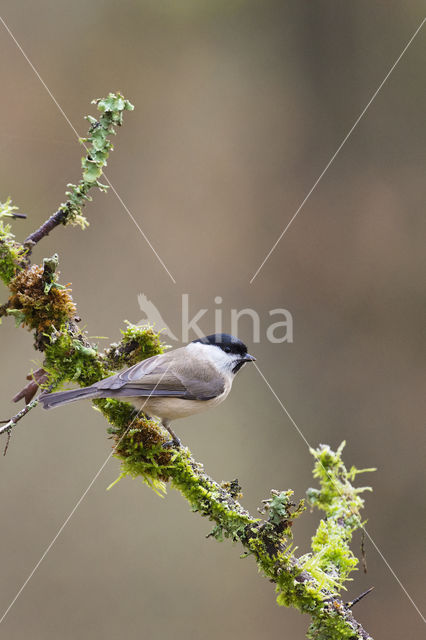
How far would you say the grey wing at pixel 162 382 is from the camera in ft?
5.86

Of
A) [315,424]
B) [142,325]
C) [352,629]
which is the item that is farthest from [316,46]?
[352,629]

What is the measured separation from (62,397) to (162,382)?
0.40 metres

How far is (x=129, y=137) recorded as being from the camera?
4086 millimetres

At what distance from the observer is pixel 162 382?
2043mm

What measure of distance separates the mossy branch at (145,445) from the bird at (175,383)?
0.07 metres

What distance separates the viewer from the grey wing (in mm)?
1785

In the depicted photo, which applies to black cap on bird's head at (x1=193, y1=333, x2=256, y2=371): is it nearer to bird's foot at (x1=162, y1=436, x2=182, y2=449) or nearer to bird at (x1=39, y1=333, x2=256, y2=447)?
bird at (x1=39, y1=333, x2=256, y2=447)

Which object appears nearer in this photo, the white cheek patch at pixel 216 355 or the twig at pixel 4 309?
the twig at pixel 4 309

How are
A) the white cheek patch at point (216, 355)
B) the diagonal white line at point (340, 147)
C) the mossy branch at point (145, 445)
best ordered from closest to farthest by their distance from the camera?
1. the mossy branch at point (145, 445)
2. the white cheek patch at point (216, 355)
3. the diagonal white line at point (340, 147)

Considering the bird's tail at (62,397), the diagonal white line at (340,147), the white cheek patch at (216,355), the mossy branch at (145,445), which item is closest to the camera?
the mossy branch at (145,445)

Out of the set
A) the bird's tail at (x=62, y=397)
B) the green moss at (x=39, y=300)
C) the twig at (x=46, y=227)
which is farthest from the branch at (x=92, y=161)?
the bird's tail at (x=62, y=397)

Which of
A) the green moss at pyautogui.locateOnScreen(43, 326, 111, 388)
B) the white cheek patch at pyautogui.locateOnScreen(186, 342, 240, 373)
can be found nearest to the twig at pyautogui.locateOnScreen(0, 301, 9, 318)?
the green moss at pyautogui.locateOnScreen(43, 326, 111, 388)

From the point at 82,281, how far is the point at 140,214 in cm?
62

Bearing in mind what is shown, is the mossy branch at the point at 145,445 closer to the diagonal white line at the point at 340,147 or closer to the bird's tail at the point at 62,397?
the bird's tail at the point at 62,397
